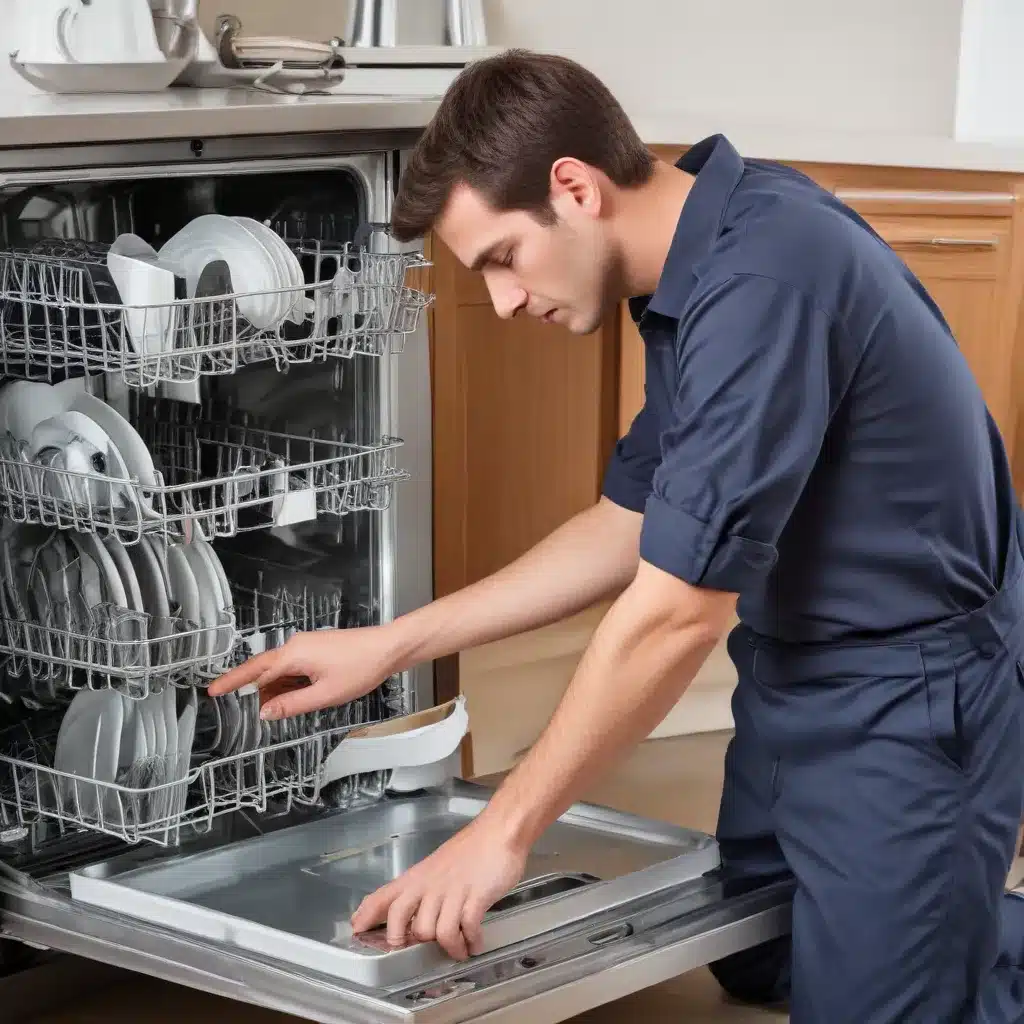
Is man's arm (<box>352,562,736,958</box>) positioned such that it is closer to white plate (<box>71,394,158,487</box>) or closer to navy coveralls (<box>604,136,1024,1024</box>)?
navy coveralls (<box>604,136,1024,1024</box>)

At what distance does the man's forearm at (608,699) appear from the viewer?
4.59 feet

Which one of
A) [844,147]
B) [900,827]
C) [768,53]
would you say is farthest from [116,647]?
[768,53]

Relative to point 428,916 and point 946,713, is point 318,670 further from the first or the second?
point 946,713

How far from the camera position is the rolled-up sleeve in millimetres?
1329

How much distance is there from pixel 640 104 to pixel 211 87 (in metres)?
1.39

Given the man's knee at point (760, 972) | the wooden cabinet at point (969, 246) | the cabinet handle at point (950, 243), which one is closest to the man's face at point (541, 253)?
the man's knee at point (760, 972)

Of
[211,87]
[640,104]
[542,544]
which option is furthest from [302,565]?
[640,104]

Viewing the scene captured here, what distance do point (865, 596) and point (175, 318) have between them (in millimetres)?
706

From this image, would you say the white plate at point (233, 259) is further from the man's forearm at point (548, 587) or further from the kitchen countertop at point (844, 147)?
the kitchen countertop at point (844, 147)

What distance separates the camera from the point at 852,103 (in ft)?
11.4

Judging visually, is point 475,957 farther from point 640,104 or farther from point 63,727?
point 640,104

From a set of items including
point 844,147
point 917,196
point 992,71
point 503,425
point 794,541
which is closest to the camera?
point 794,541

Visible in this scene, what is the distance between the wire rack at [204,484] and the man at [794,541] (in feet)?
0.69

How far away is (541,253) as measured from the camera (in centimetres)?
148
